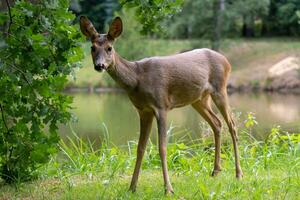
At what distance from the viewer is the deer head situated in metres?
5.43

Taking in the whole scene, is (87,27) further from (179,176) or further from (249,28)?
(249,28)

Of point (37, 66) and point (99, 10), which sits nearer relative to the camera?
point (37, 66)

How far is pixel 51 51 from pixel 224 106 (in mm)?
2588

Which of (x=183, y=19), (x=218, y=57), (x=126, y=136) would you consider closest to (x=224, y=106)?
(x=218, y=57)

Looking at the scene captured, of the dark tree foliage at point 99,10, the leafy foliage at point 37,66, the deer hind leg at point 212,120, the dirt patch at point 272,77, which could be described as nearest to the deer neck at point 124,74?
the leafy foliage at point 37,66

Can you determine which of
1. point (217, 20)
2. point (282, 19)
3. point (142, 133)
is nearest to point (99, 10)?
point (217, 20)

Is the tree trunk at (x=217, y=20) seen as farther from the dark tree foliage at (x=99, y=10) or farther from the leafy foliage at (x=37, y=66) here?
the leafy foliage at (x=37, y=66)

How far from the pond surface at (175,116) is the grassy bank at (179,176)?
61.7 inches

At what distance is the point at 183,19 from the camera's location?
34594mm

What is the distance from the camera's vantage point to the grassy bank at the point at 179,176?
5762 millimetres

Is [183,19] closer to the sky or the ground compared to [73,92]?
closer to the sky

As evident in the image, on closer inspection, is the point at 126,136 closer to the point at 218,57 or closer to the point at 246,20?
the point at 218,57

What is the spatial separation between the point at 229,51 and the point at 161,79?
2975 centimetres

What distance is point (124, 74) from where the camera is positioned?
19.0 feet
